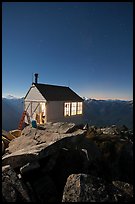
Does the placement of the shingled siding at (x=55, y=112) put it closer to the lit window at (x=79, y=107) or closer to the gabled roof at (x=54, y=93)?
the gabled roof at (x=54, y=93)

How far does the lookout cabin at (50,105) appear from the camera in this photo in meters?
22.9

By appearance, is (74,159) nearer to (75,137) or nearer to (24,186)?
(75,137)

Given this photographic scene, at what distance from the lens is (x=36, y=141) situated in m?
7.93

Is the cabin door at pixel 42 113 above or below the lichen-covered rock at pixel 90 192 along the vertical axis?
above

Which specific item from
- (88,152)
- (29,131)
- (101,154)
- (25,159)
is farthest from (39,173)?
(29,131)

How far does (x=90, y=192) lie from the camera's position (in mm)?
4152

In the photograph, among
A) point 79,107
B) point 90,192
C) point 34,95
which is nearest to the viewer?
point 90,192

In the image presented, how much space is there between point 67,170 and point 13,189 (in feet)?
6.90

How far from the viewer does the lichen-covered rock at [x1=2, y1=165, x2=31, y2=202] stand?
4.21 m

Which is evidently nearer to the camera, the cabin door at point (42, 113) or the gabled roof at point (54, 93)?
the cabin door at point (42, 113)

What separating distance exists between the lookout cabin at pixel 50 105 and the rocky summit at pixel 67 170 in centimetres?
1348

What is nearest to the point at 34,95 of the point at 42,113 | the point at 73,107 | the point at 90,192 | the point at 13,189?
the point at 42,113

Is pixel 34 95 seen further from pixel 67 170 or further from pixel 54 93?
pixel 67 170

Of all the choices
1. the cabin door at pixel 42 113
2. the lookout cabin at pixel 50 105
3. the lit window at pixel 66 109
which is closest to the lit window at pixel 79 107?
the lookout cabin at pixel 50 105
